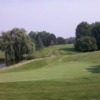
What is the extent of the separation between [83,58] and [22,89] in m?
40.9

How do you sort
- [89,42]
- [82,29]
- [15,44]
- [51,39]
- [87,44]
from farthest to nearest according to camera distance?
[51,39]
[82,29]
[89,42]
[87,44]
[15,44]

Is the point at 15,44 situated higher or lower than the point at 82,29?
lower

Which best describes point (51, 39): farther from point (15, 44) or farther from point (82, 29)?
point (15, 44)

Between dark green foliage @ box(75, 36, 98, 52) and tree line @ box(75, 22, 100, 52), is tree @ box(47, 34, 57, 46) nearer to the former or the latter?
tree line @ box(75, 22, 100, 52)

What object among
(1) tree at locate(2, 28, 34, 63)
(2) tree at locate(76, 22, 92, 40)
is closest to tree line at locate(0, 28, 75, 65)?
(1) tree at locate(2, 28, 34, 63)

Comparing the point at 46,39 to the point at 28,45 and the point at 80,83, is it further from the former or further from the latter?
the point at 80,83

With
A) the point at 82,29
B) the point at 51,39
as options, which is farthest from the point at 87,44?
the point at 51,39

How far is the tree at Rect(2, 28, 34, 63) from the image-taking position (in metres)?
69.5

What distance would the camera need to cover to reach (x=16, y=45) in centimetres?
7000

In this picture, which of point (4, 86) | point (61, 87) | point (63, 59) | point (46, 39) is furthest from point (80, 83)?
point (46, 39)

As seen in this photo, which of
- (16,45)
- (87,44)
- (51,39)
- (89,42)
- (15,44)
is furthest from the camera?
(51,39)

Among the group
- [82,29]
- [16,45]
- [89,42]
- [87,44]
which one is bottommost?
[87,44]

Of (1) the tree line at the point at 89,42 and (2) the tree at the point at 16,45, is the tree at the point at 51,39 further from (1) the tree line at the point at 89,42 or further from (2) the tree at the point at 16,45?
(2) the tree at the point at 16,45

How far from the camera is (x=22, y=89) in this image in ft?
55.9
